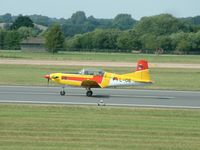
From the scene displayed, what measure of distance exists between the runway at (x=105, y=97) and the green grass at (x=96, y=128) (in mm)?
2831

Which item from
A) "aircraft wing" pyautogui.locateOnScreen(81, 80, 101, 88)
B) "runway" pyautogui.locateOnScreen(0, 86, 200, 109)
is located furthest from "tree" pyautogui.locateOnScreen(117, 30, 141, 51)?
"aircraft wing" pyautogui.locateOnScreen(81, 80, 101, 88)

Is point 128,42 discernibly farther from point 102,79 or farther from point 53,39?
point 102,79

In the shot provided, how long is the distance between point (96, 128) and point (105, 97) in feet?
42.1

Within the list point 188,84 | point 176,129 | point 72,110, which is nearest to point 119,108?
point 72,110

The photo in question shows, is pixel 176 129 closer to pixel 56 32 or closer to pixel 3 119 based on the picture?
pixel 3 119

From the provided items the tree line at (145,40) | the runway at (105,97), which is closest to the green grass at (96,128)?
the runway at (105,97)

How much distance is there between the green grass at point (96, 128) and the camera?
55.4ft

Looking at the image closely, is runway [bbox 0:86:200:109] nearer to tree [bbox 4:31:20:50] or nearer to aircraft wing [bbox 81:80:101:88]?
aircraft wing [bbox 81:80:101:88]

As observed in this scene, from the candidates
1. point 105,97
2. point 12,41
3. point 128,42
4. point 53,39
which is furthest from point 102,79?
point 128,42

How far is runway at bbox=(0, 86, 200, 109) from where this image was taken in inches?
1148

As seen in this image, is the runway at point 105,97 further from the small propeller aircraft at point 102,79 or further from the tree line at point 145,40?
the tree line at point 145,40

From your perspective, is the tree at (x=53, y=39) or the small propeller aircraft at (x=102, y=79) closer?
the small propeller aircraft at (x=102, y=79)

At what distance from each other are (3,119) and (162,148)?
7206 millimetres

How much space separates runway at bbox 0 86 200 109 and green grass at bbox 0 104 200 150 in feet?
9.29
